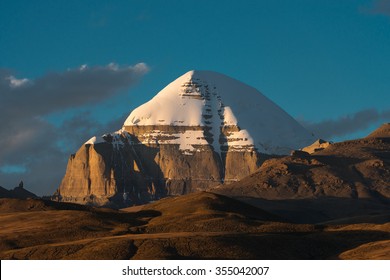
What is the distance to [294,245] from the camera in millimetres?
190500

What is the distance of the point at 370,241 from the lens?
198250 mm

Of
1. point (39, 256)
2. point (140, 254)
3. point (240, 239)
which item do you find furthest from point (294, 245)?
point (39, 256)

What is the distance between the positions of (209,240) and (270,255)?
10879 millimetres
